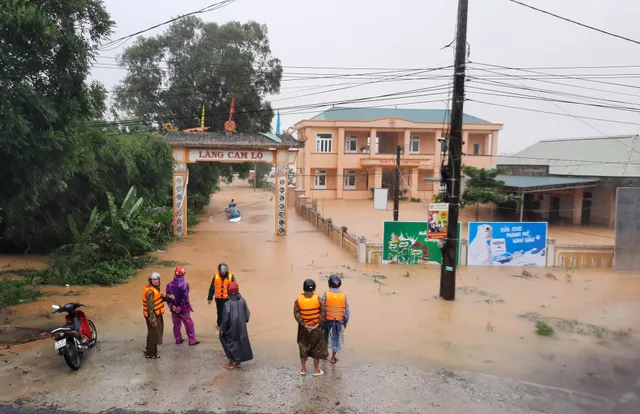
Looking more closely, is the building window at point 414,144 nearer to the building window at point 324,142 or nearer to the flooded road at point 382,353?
the building window at point 324,142

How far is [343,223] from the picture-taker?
29.8 m

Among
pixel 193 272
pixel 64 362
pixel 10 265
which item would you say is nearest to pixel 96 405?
pixel 64 362

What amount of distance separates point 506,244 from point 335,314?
35.6 ft

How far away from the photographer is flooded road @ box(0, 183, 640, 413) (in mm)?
6219

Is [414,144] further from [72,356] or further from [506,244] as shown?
[72,356]

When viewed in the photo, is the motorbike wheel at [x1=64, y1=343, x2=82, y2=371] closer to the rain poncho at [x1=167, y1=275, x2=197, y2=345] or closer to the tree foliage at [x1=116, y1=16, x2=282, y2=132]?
the rain poncho at [x1=167, y1=275, x2=197, y2=345]

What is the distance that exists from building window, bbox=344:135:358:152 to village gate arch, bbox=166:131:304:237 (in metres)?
21.9

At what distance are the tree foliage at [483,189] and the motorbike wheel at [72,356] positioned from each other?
24.6 m

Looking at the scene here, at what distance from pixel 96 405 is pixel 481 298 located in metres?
9.24

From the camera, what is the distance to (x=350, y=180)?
144 feet

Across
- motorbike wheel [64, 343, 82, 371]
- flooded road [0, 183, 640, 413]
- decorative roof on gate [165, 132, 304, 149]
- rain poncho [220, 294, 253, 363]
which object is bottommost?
flooded road [0, 183, 640, 413]

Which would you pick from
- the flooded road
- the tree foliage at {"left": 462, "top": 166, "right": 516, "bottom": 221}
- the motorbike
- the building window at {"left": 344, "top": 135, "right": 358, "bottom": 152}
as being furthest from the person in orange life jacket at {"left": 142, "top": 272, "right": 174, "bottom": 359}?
the building window at {"left": 344, "top": 135, "right": 358, "bottom": 152}

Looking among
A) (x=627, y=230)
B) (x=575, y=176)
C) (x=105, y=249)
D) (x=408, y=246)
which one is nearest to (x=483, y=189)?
(x=575, y=176)

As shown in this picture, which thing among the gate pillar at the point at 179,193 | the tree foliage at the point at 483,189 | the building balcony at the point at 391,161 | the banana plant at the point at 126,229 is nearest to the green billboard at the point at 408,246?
the banana plant at the point at 126,229
